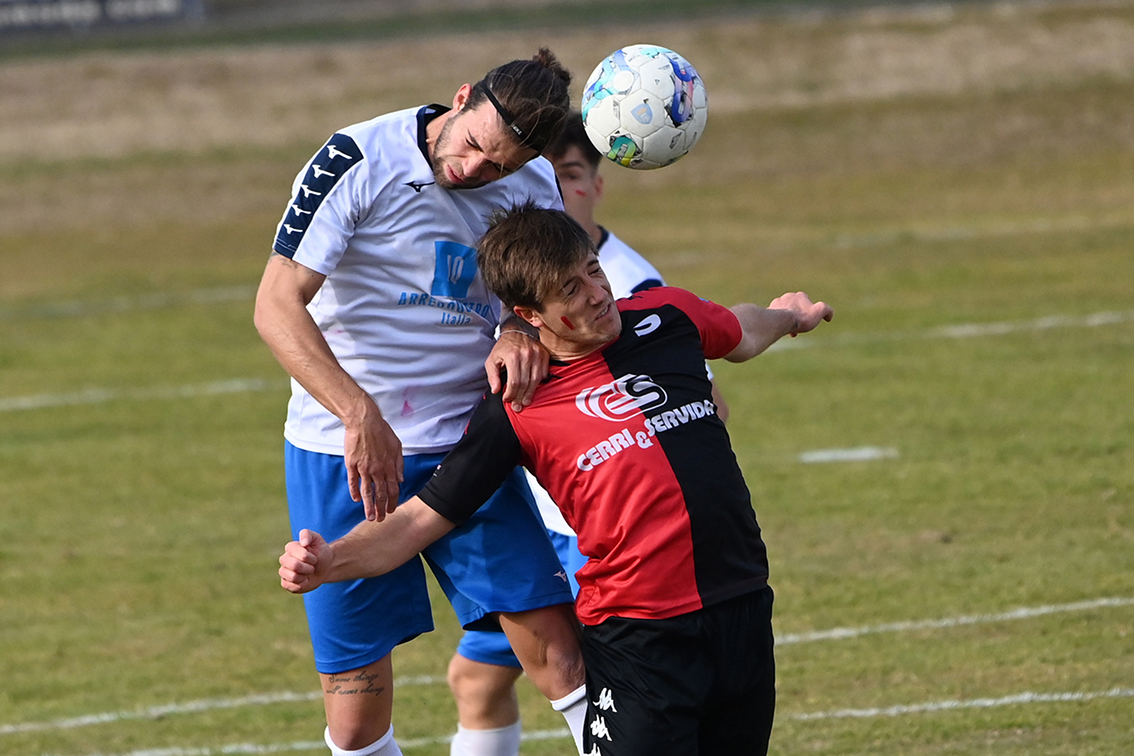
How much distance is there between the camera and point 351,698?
16.0ft

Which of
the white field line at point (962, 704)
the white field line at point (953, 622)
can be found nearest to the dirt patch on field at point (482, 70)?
the white field line at point (953, 622)

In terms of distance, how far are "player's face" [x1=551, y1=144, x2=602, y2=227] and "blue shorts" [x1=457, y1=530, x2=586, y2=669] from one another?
117cm

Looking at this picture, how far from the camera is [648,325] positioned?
423 centimetres

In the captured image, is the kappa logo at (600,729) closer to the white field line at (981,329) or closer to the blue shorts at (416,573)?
the blue shorts at (416,573)

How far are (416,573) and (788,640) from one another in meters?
2.74

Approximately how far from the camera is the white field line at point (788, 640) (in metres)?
6.73

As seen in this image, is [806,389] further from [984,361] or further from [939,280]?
[939,280]

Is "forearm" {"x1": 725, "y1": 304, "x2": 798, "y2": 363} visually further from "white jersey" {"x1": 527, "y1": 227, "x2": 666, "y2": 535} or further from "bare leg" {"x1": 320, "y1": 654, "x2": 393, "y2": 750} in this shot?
"bare leg" {"x1": 320, "y1": 654, "x2": 393, "y2": 750}

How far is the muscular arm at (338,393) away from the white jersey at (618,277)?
1403 mm

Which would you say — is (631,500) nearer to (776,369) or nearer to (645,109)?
(645,109)

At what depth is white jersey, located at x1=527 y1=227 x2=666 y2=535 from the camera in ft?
18.6

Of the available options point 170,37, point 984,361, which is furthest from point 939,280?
point 170,37

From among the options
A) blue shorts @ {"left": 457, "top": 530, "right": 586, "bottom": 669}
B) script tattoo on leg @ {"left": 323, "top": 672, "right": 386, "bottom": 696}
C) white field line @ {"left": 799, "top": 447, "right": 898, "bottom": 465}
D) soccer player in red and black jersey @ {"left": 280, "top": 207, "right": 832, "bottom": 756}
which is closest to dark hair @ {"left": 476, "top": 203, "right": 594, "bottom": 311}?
soccer player in red and black jersey @ {"left": 280, "top": 207, "right": 832, "bottom": 756}

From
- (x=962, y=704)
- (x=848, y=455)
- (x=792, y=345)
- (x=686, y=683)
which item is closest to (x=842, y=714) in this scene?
(x=962, y=704)
